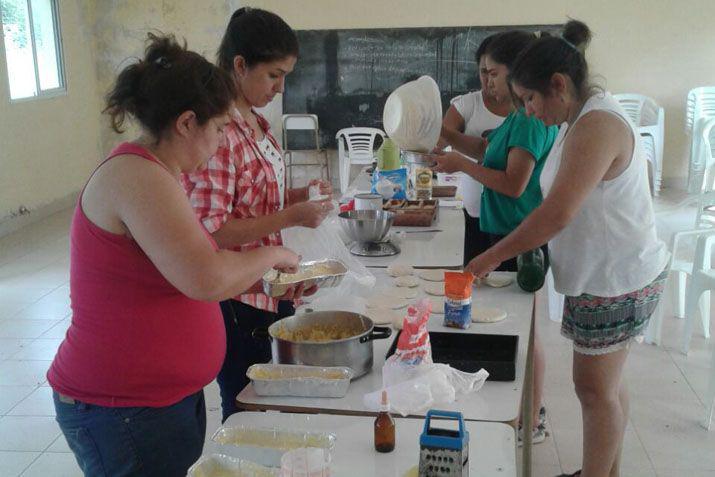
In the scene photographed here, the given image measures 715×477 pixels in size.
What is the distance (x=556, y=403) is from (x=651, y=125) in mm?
4450

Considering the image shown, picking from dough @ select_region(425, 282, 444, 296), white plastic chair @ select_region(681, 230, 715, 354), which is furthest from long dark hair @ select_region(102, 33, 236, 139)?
white plastic chair @ select_region(681, 230, 715, 354)

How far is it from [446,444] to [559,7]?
Answer: 6.14 m

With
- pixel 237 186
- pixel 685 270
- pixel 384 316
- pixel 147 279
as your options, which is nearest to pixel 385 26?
pixel 685 270

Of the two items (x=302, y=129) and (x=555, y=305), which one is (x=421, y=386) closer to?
(x=555, y=305)

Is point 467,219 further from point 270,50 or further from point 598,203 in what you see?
point 270,50

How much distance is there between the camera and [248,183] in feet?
5.29

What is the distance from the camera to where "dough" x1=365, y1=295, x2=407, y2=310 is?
1.91 metres

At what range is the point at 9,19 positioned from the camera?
18.9ft

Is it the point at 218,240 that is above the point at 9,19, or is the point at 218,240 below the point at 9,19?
below

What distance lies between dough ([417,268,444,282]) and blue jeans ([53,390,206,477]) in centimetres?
107

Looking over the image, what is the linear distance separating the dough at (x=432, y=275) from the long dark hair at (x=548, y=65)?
0.71 metres

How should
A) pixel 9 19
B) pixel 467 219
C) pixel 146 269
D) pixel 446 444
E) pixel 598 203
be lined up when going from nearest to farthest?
pixel 446 444 < pixel 146 269 < pixel 598 203 < pixel 467 219 < pixel 9 19

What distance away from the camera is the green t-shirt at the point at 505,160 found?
7.27 ft

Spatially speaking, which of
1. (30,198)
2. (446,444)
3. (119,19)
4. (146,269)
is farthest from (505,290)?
(119,19)
